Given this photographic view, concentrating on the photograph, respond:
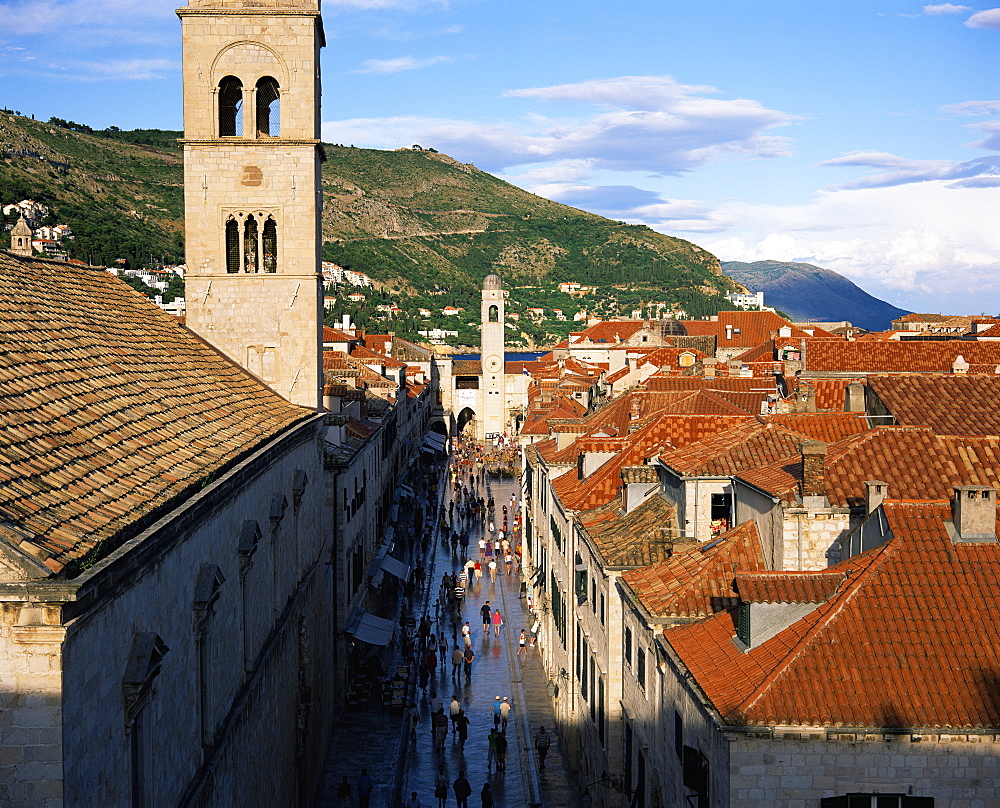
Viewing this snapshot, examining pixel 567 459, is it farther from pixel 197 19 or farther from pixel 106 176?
pixel 106 176

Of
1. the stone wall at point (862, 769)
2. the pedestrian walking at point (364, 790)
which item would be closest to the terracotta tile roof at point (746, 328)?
the pedestrian walking at point (364, 790)

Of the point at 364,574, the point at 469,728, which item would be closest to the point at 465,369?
the point at 364,574

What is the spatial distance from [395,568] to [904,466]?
95.7 feet

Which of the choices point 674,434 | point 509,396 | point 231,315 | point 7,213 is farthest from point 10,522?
point 509,396

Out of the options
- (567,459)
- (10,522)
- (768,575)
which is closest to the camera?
(10,522)

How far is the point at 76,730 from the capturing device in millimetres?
9094

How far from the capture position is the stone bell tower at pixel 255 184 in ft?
87.6

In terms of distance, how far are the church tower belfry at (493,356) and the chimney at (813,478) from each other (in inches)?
3934

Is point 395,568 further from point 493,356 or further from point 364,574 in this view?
point 493,356

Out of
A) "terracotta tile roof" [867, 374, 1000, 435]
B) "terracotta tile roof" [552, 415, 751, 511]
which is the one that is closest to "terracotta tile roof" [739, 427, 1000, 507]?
"terracotta tile roof" [867, 374, 1000, 435]

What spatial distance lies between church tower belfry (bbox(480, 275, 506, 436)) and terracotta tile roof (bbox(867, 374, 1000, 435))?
302 ft

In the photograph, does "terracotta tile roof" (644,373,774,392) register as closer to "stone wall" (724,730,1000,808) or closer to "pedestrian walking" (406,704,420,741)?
"pedestrian walking" (406,704,420,741)

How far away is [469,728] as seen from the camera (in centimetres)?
3184

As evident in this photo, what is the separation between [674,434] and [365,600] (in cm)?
1385
